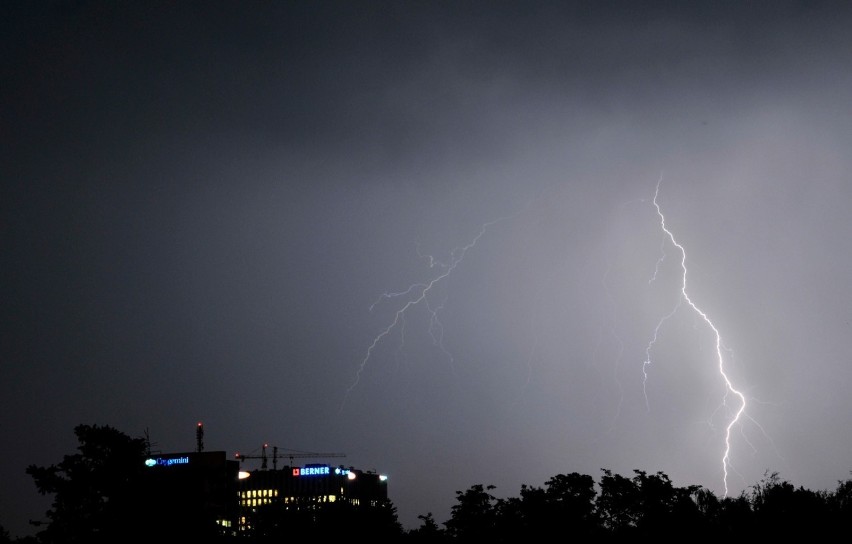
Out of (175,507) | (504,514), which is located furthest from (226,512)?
(504,514)

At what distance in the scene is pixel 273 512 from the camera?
1292 inches

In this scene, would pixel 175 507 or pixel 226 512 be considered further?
pixel 226 512

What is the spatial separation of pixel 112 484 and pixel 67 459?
144cm

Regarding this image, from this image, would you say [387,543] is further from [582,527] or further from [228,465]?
[228,465]

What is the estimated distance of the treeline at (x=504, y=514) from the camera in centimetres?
2253

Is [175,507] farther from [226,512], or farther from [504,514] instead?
[504,514]

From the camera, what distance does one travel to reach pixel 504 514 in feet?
105

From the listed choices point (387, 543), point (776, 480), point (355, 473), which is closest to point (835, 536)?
point (776, 480)

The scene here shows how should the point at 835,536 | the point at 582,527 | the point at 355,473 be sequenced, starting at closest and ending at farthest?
1. the point at 835,536
2. the point at 582,527
3. the point at 355,473

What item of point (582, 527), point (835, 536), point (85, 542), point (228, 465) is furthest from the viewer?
point (228, 465)

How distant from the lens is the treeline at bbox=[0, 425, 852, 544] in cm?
2253

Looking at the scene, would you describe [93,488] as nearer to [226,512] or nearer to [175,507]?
[175,507]

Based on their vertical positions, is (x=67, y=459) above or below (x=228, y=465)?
below

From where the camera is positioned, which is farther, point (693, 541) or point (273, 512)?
point (273, 512)
